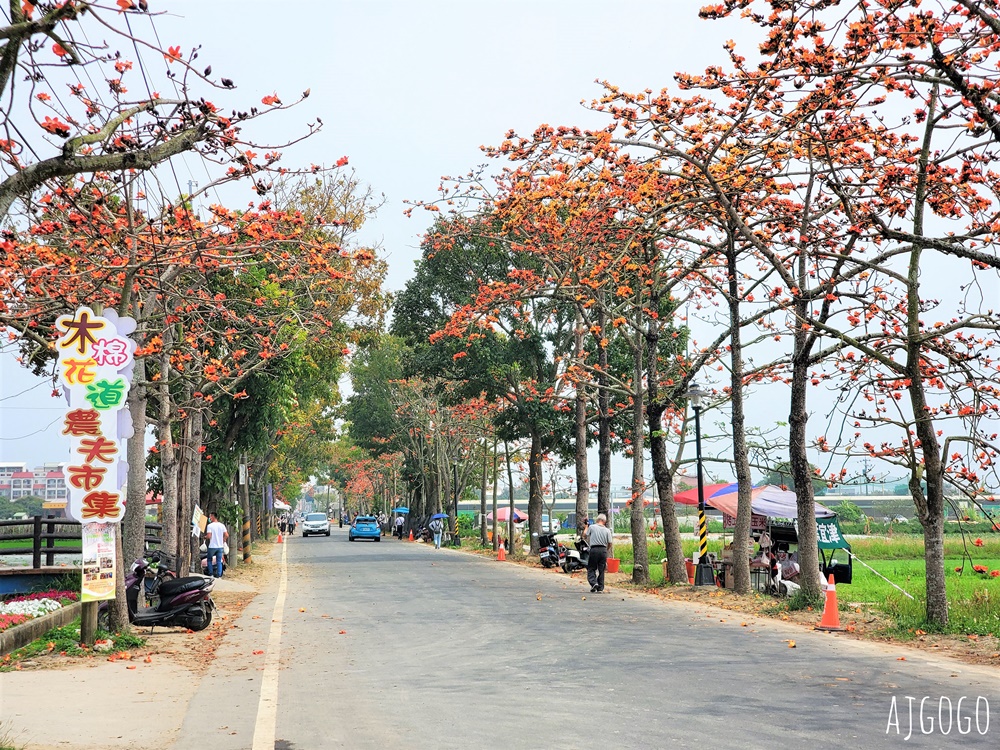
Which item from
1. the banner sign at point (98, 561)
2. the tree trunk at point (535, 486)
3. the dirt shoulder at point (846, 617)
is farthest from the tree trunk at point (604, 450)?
the banner sign at point (98, 561)

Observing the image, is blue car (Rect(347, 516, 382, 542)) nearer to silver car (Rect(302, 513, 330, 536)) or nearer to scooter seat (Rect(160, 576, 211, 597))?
silver car (Rect(302, 513, 330, 536))

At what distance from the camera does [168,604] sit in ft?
47.5

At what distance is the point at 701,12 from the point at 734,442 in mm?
11689

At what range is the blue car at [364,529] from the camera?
59781mm

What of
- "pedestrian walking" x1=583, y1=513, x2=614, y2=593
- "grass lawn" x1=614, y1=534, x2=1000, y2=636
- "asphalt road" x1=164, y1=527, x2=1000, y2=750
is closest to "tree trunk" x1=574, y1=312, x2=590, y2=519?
"grass lawn" x1=614, y1=534, x2=1000, y2=636

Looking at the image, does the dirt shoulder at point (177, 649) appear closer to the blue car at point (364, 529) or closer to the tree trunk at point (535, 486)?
the tree trunk at point (535, 486)

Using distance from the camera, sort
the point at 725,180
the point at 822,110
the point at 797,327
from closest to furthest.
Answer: the point at 822,110 < the point at 725,180 < the point at 797,327

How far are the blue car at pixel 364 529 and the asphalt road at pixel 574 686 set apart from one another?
4292 centimetres

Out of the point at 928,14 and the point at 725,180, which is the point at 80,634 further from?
the point at 928,14

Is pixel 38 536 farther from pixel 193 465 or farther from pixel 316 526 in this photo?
pixel 316 526

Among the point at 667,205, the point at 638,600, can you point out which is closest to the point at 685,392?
the point at 638,600

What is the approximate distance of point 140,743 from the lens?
7.53 m

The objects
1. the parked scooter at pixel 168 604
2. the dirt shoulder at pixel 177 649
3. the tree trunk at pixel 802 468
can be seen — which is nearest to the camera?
the dirt shoulder at pixel 177 649

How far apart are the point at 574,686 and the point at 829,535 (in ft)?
45.8
